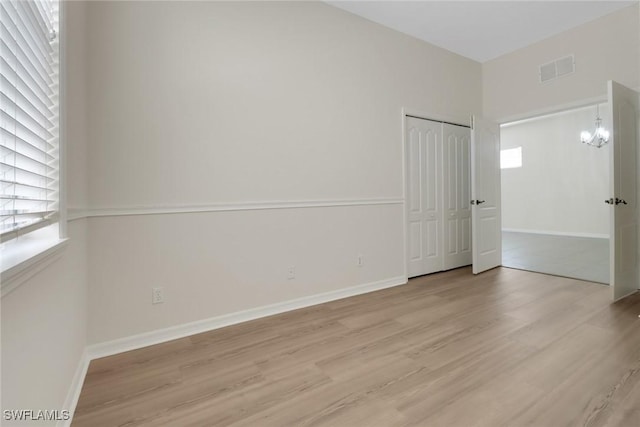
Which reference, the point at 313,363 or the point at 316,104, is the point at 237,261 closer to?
the point at 313,363

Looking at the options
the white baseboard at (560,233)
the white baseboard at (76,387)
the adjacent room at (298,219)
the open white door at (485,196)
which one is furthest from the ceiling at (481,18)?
the white baseboard at (560,233)

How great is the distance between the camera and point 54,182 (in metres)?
1.35

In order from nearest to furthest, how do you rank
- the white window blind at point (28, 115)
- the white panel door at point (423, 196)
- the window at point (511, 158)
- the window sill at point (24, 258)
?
the window sill at point (24, 258), the white window blind at point (28, 115), the white panel door at point (423, 196), the window at point (511, 158)

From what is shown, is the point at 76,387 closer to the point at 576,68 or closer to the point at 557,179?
the point at 576,68

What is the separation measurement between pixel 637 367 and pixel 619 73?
3.25 metres

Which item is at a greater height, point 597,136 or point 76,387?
point 597,136

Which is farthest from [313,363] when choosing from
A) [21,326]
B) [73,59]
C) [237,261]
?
[73,59]

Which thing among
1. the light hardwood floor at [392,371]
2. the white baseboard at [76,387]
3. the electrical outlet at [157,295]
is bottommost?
the light hardwood floor at [392,371]

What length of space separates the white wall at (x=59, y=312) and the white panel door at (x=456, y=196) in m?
3.93

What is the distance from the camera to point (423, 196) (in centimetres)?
390

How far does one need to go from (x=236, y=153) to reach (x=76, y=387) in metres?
1.83

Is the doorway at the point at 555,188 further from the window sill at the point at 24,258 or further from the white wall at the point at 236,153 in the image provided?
the window sill at the point at 24,258

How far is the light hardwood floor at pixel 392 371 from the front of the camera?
1433mm

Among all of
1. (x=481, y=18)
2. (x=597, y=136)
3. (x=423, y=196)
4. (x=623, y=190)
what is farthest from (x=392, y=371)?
(x=597, y=136)
